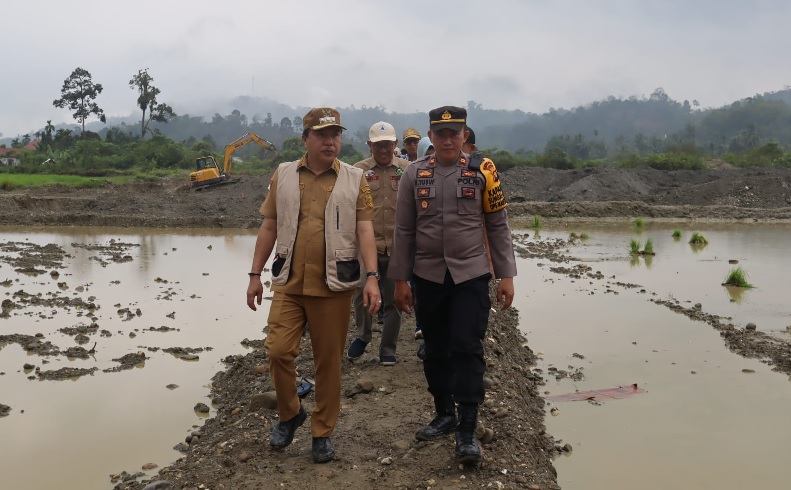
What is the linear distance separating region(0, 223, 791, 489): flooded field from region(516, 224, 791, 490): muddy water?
18 mm

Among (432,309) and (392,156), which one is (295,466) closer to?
(432,309)

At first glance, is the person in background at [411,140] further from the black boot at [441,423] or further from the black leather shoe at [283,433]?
the black leather shoe at [283,433]

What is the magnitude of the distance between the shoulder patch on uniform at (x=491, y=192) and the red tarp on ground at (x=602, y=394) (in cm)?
289

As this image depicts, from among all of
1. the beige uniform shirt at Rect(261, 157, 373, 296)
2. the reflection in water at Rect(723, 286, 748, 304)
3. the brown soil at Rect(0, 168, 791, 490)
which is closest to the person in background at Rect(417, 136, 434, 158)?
the brown soil at Rect(0, 168, 791, 490)

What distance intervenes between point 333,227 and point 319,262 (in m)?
0.20

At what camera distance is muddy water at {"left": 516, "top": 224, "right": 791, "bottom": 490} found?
4.93 metres

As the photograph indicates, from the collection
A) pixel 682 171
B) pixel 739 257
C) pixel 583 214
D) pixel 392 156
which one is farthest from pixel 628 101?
pixel 392 156

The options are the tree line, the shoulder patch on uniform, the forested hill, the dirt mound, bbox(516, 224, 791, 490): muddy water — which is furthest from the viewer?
the forested hill

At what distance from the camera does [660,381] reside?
673 centimetres

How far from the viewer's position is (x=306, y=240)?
12.7 feet

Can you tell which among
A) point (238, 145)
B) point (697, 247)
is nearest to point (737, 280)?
point (697, 247)

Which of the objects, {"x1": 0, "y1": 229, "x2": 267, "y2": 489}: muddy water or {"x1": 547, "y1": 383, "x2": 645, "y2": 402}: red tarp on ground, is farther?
{"x1": 547, "y1": 383, "x2": 645, "y2": 402}: red tarp on ground

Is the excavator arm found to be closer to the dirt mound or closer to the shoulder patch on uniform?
the dirt mound

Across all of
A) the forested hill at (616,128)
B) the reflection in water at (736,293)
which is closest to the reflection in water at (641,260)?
the reflection in water at (736,293)
